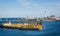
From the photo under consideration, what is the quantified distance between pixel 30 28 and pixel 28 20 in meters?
2.52

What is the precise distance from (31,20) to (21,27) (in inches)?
92.4

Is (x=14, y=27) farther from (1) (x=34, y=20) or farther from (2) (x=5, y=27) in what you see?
(1) (x=34, y=20)

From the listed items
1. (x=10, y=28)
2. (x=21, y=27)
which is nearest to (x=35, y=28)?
(x=21, y=27)

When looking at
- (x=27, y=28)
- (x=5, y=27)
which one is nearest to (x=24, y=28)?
(x=27, y=28)

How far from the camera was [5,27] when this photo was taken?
12328 millimetres

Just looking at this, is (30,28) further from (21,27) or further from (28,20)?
(28,20)

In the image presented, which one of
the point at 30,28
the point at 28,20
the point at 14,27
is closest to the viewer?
the point at 30,28

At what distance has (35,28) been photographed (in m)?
11.0

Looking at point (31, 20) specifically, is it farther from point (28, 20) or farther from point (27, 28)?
point (27, 28)

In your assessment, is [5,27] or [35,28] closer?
[35,28]

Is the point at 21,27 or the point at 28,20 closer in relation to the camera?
the point at 21,27

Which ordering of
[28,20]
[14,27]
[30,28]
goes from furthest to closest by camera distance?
1. [28,20]
2. [14,27]
3. [30,28]

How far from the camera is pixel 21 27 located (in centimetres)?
1125

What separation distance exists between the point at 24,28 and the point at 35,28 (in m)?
0.71
